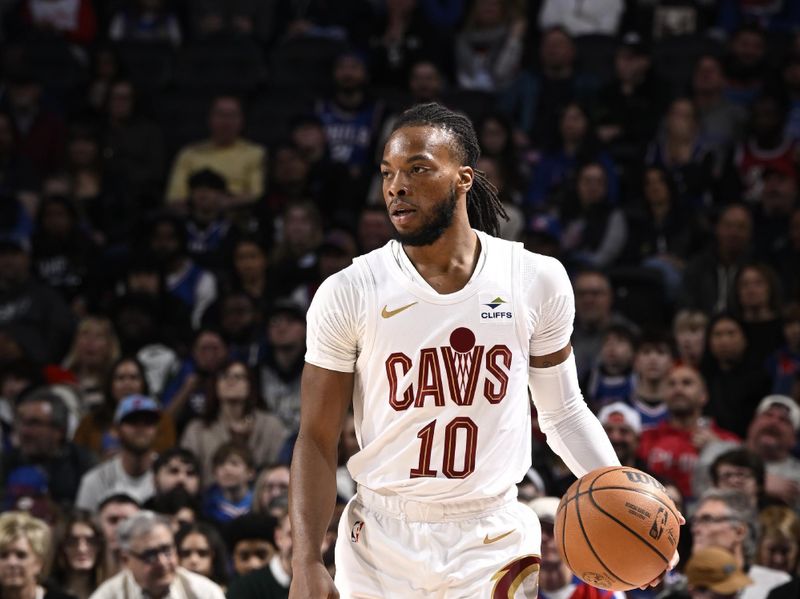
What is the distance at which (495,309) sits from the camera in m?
4.01

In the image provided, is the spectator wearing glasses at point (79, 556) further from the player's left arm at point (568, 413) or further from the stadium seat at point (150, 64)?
the stadium seat at point (150, 64)

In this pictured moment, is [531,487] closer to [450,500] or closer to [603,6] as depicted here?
[450,500]

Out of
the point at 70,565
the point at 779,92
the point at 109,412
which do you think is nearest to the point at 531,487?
the point at 70,565

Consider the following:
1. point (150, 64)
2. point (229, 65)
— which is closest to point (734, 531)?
point (229, 65)

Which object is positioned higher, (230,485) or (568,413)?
(568,413)

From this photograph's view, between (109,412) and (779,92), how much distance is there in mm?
6072

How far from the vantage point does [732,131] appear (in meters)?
11.6

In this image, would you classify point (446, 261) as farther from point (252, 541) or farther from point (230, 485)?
point (230, 485)

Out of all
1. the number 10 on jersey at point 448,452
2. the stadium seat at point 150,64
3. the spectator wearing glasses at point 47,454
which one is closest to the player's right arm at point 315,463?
the number 10 on jersey at point 448,452

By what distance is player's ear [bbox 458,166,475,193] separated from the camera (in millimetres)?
4051

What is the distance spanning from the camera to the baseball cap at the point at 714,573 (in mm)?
6695

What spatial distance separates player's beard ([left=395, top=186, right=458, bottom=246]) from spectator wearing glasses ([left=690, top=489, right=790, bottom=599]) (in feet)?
11.4

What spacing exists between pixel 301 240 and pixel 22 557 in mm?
4175

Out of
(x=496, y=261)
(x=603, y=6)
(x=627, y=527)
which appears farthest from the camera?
(x=603, y=6)
